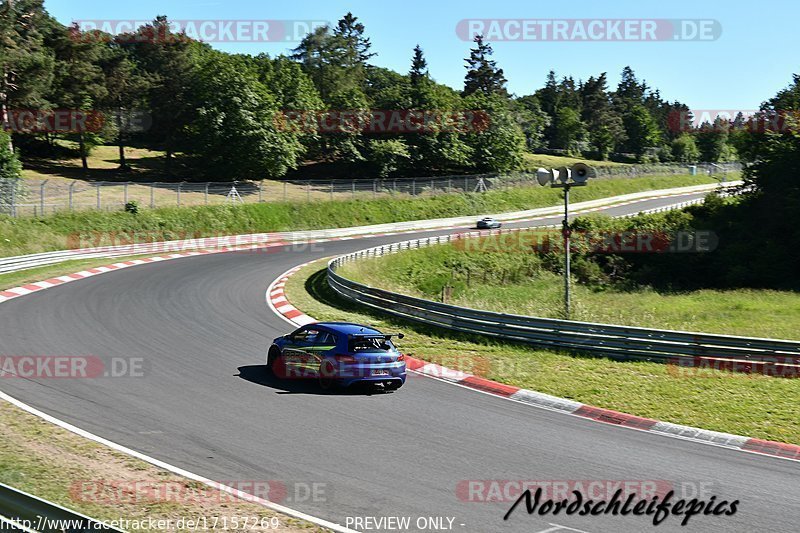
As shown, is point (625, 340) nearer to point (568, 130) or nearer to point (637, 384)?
point (637, 384)

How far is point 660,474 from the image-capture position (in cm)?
1026

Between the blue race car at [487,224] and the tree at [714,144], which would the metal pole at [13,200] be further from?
the tree at [714,144]

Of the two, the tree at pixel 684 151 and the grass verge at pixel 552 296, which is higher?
the tree at pixel 684 151

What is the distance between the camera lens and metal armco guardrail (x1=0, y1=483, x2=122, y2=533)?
611cm

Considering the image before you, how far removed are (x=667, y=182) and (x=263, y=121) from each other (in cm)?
5685

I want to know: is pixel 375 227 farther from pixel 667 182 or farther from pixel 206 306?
pixel 667 182

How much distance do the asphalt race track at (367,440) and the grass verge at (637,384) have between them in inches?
53.1

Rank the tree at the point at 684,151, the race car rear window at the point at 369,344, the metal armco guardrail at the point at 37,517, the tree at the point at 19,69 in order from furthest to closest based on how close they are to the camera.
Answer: the tree at the point at 684,151
the tree at the point at 19,69
the race car rear window at the point at 369,344
the metal armco guardrail at the point at 37,517

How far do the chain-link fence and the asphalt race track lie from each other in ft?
67.9

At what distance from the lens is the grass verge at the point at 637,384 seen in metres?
13.1

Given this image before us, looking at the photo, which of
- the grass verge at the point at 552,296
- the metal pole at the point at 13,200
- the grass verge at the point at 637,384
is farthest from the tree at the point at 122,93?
the grass verge at the point at 637,384

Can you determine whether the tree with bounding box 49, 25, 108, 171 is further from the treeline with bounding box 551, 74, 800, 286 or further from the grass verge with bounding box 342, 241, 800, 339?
the treeline with bounding box 551, 74, 800, 286

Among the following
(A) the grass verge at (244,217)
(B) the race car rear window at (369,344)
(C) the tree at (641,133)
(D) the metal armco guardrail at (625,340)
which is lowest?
(D) the metal armco guardrail at (625,340)

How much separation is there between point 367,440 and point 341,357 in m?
2.92
